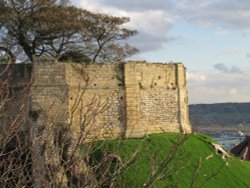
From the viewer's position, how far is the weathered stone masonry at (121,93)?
20.9 m

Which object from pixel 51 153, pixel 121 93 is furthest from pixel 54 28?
pixel 51 153

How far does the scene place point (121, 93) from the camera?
22172mm

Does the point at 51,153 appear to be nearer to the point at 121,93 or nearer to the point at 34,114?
the point at 34,114

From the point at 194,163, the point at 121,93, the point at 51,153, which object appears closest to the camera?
the point at 51,153

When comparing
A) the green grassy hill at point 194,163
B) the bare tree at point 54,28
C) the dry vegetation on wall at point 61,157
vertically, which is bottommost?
the green grassy hill at point 194,163

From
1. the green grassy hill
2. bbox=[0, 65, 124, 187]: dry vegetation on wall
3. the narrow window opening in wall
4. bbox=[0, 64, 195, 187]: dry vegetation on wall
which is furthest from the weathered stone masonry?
bbox=[0, 64, 195, 187]: dry vegetation on wall

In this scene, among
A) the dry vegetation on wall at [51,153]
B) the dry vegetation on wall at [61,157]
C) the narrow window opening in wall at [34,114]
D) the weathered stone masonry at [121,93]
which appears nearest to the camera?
the dry vegetation on wall at [61,157]

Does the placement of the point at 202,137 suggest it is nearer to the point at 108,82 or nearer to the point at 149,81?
the point at 149,81

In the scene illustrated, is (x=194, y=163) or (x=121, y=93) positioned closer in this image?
(x=194, y=163)

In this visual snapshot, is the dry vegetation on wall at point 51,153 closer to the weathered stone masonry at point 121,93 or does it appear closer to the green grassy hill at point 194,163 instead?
the green grassy hill at point 194,163

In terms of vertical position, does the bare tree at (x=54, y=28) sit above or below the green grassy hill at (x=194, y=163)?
above

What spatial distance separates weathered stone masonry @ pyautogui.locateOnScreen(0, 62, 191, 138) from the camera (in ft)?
68.4

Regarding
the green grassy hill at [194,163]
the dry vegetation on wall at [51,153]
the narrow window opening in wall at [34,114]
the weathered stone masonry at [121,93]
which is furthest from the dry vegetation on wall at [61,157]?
the weathered stone masonry at [121,93]

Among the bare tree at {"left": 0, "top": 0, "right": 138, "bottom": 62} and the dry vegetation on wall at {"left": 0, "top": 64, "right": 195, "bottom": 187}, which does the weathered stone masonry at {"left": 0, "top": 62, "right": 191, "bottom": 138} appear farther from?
the dry vegetation on wall at {"left": 0, "top": 64, "right": 195, "bottom": 187}
